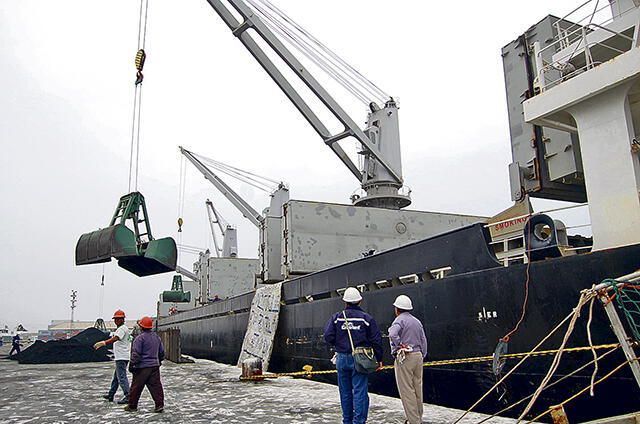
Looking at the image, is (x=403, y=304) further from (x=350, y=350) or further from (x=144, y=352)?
(x=144, y=352)

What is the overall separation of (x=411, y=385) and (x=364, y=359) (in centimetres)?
71

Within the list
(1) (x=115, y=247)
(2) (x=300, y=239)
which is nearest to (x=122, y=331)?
(1) (x=115, y=247)

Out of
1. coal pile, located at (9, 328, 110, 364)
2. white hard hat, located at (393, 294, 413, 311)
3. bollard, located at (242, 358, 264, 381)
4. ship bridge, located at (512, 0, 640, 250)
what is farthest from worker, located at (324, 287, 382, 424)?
coal pile, located at (9, 328, 110, 364)

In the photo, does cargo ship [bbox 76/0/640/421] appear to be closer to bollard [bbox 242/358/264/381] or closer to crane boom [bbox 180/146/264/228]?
bollard [bbox 242/358/264/381]

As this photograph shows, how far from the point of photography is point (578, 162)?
7496 mm

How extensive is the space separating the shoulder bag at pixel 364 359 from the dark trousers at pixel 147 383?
365cm

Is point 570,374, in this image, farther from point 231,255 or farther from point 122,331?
point 231,255

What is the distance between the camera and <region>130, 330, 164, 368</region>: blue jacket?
7262 millimetres

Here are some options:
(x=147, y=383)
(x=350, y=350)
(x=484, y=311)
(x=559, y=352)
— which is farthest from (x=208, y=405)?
(x=559, y=352)

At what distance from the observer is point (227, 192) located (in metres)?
32.7

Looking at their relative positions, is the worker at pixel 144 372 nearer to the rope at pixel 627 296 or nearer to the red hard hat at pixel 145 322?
the red hard hat at pixel 145 322

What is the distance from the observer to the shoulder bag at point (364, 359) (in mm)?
4988

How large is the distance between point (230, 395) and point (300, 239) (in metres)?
5.74

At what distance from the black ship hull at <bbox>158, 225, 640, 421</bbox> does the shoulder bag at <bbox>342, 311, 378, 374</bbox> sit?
187 cm
